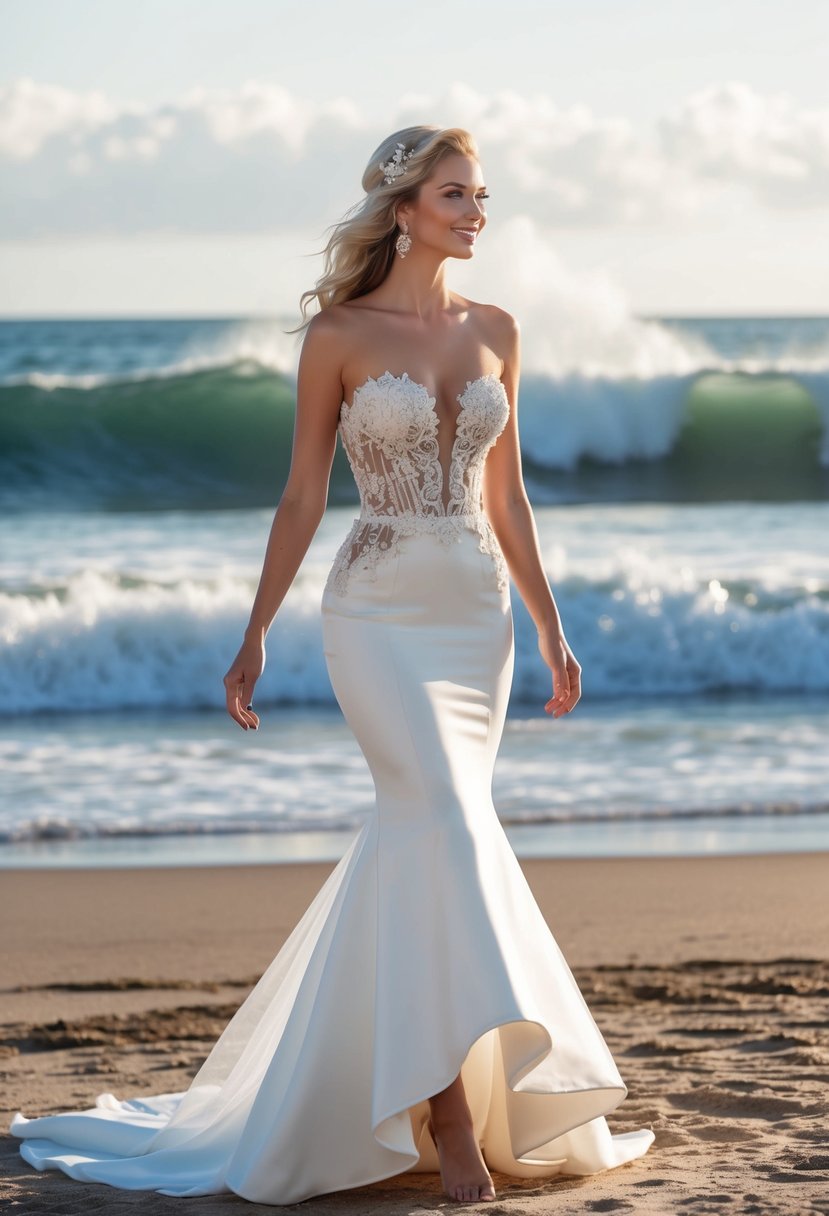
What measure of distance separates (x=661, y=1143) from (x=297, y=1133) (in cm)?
91

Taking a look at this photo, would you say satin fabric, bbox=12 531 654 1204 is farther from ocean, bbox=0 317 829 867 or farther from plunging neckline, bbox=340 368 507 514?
ocean, bbox=0 317 829 867

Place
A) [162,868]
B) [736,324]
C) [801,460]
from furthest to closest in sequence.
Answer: [736,324], [801,460], [162,868]

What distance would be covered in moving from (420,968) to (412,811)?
0.97ft

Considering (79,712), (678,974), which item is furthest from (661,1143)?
(79,712)

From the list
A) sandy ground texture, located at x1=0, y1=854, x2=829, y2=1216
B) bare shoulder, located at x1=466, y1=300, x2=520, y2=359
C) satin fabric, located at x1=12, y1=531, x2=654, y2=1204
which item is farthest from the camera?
bare shoulder, located at x1=466, y1=300, x2=520, y2=359

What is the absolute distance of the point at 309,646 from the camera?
13.2 metres

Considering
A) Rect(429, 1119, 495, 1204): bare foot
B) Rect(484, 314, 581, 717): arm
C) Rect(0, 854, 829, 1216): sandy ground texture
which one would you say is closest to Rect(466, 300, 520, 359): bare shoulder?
Rect(484, 314, 581, 717): arm

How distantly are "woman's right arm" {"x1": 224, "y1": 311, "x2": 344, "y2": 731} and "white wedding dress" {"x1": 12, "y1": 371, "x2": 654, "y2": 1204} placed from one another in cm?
6

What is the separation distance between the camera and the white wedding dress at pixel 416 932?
323 cm

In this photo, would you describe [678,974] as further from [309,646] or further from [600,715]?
[309,646]

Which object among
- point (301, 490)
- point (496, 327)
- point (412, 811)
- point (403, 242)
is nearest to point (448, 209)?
point (403, 242)

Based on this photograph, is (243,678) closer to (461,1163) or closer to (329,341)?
(329,341)

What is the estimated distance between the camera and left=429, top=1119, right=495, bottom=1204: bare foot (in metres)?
3.28

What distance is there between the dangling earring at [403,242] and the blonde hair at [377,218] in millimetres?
23
